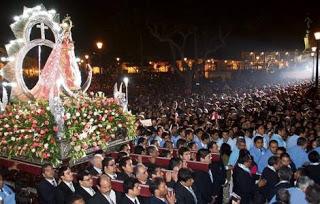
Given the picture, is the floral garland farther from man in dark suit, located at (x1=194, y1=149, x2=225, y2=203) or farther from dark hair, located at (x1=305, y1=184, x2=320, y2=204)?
dark hair, located at (x1=305, y1=184, x2=320, y2=204)

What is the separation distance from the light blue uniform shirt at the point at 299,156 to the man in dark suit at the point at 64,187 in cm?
573

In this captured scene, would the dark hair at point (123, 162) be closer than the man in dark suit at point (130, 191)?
No

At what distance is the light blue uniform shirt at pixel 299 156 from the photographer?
33.9ft

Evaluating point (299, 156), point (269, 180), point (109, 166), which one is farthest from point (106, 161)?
point (299, 156)

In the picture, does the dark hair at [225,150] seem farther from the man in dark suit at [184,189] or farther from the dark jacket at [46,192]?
the dark jacket at [46,192]

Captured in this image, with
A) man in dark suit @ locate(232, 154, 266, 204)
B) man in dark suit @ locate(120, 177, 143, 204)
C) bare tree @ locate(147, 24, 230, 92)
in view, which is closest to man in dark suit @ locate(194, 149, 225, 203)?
man in dark suit @ locate(232, 154, 266, 204)

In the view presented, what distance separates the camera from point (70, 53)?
12484 mm

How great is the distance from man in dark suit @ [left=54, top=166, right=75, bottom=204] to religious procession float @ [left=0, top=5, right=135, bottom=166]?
151 centimetres

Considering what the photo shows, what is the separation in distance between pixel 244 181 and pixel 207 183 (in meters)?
0.82

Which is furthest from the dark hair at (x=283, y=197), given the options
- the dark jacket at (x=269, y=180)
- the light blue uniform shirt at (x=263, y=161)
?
the light blue uniform shirt at (x=263, y=161)

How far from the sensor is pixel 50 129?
955cm

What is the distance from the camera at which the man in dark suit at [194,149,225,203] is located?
28.3ft

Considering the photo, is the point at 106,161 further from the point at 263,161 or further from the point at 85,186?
the point at 263,161

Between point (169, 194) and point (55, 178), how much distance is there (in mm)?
2983
